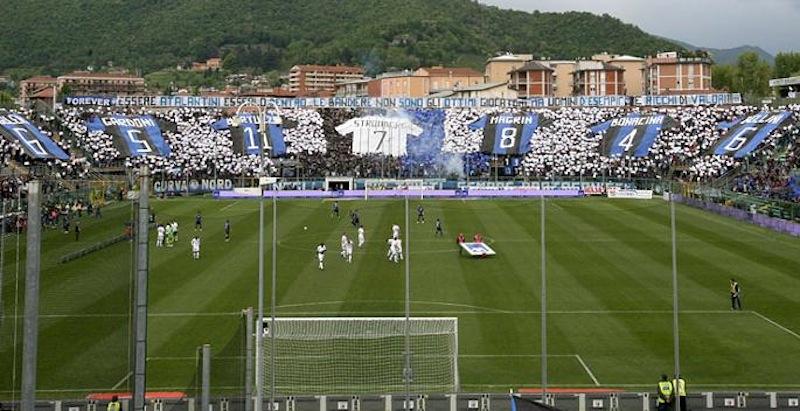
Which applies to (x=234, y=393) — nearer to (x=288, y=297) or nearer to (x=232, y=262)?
(x=288, y=297)

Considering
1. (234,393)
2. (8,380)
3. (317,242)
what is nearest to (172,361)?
(234,393)

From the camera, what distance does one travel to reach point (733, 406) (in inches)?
875

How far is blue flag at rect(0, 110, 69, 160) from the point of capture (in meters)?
84.8

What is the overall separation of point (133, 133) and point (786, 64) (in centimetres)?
13768

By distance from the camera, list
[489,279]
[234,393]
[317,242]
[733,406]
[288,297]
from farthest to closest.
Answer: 1. [317,242]
2. [489,279]
3. [288,297]
4. [733,406]
5. [234,393]

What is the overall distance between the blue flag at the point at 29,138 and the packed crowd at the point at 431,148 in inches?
37.7

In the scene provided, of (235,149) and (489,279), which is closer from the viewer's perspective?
(489,279)

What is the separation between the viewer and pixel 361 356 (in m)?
25.7

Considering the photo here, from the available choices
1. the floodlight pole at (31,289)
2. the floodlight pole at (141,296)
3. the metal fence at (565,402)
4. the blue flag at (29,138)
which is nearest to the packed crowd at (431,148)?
the blue flag at (29,138)

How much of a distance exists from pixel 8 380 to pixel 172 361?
14.6 m

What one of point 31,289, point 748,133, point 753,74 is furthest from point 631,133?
point 31,289

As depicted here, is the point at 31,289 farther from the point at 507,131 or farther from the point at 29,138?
the point at 507,131

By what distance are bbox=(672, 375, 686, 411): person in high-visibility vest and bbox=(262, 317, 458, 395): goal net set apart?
552 centimetres

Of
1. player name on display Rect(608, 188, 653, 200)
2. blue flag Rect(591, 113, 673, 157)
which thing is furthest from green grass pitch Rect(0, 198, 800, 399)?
blue flag Rect(591, 113, 673, 157)
